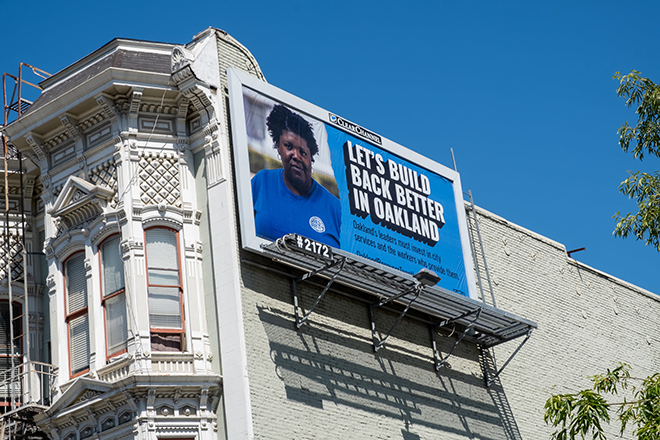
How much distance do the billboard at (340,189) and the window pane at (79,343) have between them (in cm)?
405

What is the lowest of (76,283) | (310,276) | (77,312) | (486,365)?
(486,365)

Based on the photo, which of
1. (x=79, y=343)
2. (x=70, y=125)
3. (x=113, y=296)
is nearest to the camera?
(x=113, y=296)

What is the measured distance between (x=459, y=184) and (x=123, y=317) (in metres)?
12.2

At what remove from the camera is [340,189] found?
24.7 m

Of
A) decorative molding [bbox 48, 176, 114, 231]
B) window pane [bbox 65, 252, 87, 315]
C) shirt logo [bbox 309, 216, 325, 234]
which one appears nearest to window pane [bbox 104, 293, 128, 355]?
window pane [bbox 65, 252, 87, 315]

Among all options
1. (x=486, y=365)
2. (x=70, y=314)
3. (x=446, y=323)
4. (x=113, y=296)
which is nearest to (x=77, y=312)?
(x=70, y=314)

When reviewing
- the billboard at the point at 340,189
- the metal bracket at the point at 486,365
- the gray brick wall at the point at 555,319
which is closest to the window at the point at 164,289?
the billboard at the point at 340,189

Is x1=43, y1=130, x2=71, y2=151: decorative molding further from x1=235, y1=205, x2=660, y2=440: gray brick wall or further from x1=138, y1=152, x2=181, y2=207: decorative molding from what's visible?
x1=235, y1=205, x2=660, y2=440: gray brick wall

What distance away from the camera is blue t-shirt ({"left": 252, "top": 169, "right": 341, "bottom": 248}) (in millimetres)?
22219

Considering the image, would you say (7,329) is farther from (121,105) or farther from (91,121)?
(121,105)

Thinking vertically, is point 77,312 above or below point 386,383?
above

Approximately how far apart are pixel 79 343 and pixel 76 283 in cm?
144

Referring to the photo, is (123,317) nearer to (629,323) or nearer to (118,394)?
(118,394)

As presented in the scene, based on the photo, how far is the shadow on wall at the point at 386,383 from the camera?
21.7 meters
